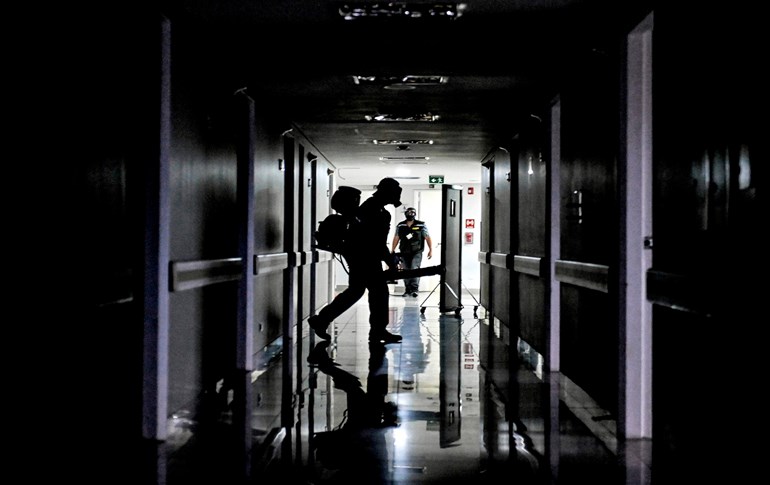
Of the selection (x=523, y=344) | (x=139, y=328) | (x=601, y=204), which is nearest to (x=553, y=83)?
(x=601, y=204)

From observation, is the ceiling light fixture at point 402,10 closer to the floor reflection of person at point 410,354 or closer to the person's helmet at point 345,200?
the floor reflection of person at point 410,354

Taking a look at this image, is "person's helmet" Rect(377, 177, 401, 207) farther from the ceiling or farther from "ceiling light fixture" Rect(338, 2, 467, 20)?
"ceiling light fixture" Rect(338, 2, 467, 20)

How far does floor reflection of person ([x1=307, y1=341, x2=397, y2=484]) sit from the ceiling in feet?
8.31

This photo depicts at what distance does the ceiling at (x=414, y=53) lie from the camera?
15.9 feet

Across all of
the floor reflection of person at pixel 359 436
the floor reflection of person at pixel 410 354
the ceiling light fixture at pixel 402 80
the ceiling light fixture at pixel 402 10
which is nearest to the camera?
the floor reflection of person at pixel 359 436

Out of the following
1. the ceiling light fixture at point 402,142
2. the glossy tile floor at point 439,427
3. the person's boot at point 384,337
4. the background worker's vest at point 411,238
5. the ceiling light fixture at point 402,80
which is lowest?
the glossy tile floor at point 439,427

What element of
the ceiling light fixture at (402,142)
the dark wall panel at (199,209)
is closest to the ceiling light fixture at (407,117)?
the ceiling light fixture at (402,142)

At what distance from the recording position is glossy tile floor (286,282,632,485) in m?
3.63

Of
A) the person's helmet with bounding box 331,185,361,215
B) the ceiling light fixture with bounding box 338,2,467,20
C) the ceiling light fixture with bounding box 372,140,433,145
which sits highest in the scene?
the ceiling light fixture with bounding box 372,140,433,145

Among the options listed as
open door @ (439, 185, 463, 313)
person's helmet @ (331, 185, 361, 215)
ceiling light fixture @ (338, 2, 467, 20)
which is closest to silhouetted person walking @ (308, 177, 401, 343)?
person's helmet @ (331, 185, 361, 215)

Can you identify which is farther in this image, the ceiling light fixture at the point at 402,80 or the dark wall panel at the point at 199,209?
the ceiling light fixture at the point at 402,80
